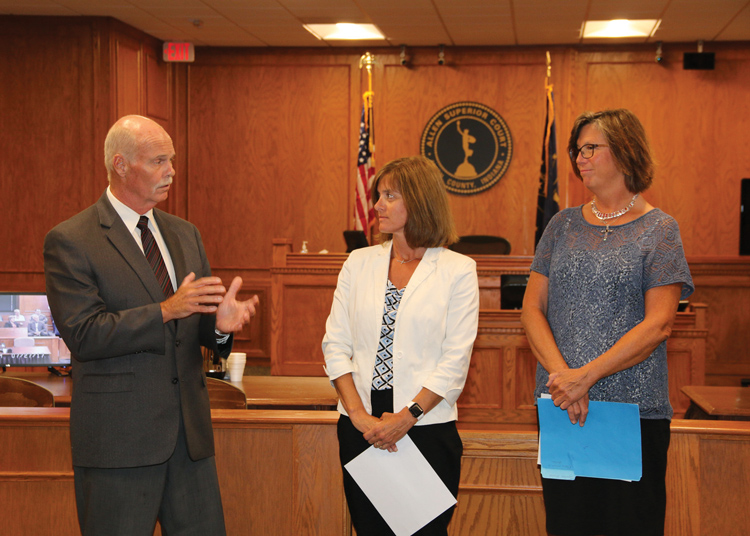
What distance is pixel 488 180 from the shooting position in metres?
8.68

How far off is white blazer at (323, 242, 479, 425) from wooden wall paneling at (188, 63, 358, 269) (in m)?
6.72

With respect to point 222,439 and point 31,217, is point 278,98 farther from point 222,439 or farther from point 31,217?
point 222,439

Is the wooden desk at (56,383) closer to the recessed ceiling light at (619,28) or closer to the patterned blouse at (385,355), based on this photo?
the patterned blouse at (385,355)

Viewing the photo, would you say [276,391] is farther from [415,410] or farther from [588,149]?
[588,149]

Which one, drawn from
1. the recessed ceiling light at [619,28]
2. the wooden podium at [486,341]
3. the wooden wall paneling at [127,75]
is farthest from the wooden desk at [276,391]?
the recessed ceiling light at [619,28]

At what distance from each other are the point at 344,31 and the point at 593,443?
7058 millimetres

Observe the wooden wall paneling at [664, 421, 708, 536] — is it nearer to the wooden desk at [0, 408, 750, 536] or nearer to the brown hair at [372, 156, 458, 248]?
the wooden desk at [0, 408, 750, 536]

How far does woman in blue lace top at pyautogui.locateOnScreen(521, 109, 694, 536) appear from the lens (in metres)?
1.89

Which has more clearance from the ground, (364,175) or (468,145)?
(468,145)

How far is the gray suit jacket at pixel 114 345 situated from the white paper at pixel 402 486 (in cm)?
51

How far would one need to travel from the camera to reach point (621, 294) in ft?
6.32

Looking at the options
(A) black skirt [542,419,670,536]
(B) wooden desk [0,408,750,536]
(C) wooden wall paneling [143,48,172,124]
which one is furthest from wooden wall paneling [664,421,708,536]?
(C) wooden wall paneling [143,48,172,124]

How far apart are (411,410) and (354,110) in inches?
282

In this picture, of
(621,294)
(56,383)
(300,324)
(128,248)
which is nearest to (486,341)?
(300,324)
